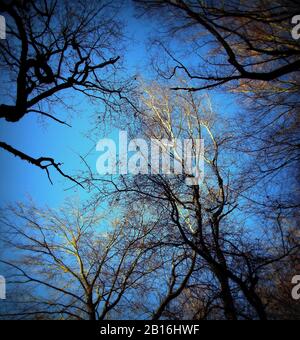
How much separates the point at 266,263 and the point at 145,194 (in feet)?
8.73

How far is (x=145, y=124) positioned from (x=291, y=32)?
318cm

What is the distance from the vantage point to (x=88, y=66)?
4.21m

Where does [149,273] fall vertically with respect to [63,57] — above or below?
below

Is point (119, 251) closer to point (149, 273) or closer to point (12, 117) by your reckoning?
point (149, 273)

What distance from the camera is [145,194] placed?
5.21m

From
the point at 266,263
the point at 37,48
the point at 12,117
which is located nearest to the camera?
the point at 12,117

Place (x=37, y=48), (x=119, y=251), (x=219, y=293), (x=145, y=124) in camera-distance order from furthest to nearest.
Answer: (x=119, y=251) → (x=145, y=124) → (x=219, y=293) → (x=37, y=48)

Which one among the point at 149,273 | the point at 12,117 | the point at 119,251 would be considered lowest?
the point at 149,273

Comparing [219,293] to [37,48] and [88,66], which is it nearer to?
[88,66]

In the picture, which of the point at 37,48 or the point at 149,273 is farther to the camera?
the point at 149,273

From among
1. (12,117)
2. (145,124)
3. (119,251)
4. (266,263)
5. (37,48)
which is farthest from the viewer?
(119,251)

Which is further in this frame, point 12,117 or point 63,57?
point 63,57
